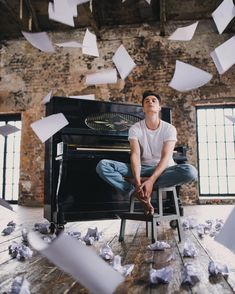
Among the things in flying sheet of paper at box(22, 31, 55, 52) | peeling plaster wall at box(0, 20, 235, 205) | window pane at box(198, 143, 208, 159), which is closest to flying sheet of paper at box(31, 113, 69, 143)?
flying sheet of paper at box(22, 31, 55, 52)

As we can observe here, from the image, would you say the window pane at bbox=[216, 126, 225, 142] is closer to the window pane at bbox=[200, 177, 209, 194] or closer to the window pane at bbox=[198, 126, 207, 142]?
the window pane at bbox=[198, 126, 207, 142]

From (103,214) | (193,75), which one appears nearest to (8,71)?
(103,214)

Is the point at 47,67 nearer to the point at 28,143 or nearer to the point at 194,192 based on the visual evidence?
the point at 28,143

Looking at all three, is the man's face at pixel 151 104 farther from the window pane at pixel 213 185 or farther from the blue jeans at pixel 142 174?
the window pane at pixel 213 185

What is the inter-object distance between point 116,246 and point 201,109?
5.18m

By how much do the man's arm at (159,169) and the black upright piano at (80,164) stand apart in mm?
780

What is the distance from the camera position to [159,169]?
7.11 feet

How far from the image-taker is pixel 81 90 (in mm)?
6762

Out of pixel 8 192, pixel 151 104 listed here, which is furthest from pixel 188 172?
pixel 8 192

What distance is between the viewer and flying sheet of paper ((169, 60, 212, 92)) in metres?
1.79

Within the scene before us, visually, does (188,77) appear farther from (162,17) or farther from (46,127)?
(162,17)

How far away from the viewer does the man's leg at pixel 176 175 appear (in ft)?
7.21

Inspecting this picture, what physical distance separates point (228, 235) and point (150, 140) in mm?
1605

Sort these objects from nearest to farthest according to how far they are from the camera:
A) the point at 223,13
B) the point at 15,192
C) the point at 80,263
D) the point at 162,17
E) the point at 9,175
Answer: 1. the point at 80,263
2. the point at 223,13
3. the point at 162,17
4. the point at 15,192
5. the point at 9,175
